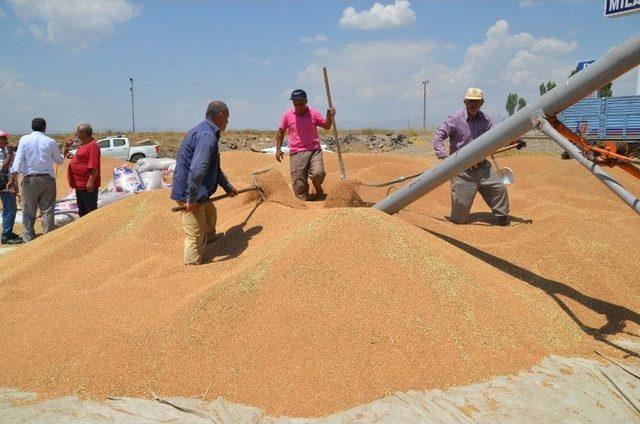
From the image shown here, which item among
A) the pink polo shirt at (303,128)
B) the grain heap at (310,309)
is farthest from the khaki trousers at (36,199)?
the pink polo shirt at (303,128)

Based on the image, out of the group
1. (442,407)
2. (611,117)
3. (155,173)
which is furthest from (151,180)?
(611,117)

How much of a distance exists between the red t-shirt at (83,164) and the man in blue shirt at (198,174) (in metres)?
2.17

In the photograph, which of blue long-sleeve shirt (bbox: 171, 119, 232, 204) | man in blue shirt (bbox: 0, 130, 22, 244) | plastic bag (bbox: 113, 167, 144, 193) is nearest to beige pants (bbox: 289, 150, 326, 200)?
blue long-sleeve shirt (bbox: 171, 119, 232, 204)

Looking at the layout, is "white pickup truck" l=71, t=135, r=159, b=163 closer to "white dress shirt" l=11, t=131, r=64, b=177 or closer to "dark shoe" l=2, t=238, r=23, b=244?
"dark shoe" l=2, t=238, r=23, b=244

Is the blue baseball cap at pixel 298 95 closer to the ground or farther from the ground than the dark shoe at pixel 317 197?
farther from the ground

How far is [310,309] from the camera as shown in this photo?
9.36 feet

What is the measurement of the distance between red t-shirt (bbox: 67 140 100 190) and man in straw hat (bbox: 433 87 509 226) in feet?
11.2

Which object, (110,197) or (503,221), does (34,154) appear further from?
(503,221)

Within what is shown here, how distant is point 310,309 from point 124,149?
16.4 metres

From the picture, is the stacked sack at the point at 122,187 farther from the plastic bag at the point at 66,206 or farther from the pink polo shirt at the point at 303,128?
the pink polo shirt at the point at 303,128

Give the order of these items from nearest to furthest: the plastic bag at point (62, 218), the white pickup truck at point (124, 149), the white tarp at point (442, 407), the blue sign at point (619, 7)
A: the white tarp at point (442, 407)
the plastic bag at point (62, 218)
the blue sign at point (619, 7)
the white pickup truck at point (124, 149)

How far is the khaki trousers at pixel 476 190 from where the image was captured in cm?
490

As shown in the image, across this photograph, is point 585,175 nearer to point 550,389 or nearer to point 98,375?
point 550,389

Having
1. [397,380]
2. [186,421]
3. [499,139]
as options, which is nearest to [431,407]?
[397,380]
